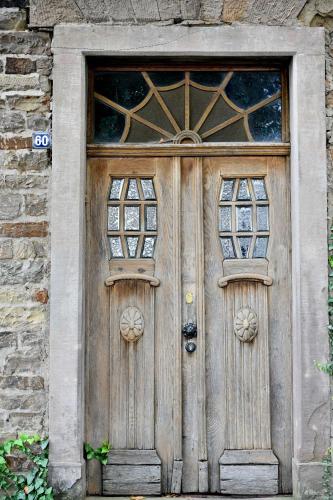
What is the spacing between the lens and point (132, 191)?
508 cm

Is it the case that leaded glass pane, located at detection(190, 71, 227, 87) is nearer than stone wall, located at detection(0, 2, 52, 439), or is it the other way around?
stone wall, located at detection(0, 2, 52, 439)

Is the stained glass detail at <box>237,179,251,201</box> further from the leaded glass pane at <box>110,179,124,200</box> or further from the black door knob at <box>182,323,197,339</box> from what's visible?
the black door knob at <box>182,323,197,339</box>

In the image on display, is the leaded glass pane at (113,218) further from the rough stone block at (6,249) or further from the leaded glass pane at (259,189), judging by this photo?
the leaded glass pane at (259,189)

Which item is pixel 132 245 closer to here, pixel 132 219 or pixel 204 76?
pixel 132 219

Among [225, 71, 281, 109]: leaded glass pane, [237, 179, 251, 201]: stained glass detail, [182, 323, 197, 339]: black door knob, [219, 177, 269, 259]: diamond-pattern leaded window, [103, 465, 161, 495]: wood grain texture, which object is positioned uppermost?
[225, 71, 281, 109]: leaded glass pane

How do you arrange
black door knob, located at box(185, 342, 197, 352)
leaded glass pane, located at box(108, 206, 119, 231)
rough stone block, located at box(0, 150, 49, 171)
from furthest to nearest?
leaded glass pane, located at box(108, 206, 119, 231) → black door knob, located at box(185, 342, 197, 352) → rough stone block, located at box(0, 150, 49, 171)

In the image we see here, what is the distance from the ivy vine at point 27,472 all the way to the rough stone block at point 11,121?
2.07 m

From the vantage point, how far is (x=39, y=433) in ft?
15.5

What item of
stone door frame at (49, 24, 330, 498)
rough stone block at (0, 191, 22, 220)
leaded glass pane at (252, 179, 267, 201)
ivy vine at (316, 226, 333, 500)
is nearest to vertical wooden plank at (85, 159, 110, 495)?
stone door frame at (49, 24, 330, 498)

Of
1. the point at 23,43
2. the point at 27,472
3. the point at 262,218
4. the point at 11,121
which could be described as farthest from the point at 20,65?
the point at 27,472

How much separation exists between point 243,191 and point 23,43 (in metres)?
1.86

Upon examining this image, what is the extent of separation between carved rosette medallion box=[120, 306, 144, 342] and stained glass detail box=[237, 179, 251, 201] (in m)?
1.10

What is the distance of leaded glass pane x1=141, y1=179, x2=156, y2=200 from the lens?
507cm

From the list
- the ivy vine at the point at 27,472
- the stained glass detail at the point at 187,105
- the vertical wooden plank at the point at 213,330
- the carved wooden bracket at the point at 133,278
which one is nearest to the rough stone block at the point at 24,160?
the stained glass detail at the point at 187,105
